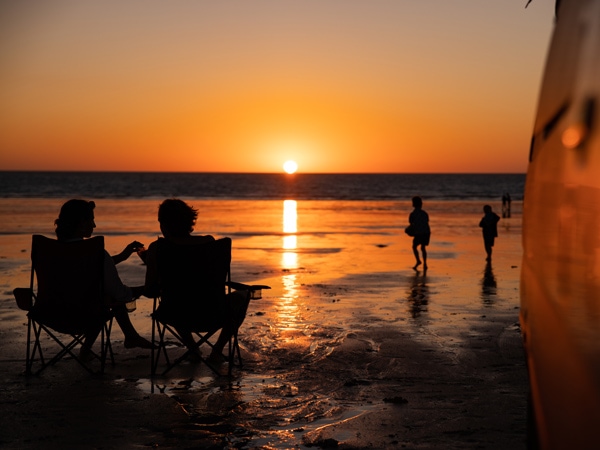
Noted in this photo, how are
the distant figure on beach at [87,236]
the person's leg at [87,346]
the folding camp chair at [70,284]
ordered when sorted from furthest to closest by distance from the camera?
the person's leg at [87,346]
the distant figure on beach at [87,236]
the folding camp chair at [70,284]

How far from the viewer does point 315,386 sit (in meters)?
6.41

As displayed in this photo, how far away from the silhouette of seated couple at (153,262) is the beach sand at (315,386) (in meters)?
0.31

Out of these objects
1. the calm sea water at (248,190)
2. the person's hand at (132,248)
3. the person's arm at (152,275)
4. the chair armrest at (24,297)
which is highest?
the person's hand at (132,248)

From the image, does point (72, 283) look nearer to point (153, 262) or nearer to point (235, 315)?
point (153, 262)

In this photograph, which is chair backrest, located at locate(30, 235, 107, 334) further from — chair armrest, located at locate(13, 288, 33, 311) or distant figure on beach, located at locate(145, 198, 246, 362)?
distant figure on beach, located at locate(145, 198, 246, 362)

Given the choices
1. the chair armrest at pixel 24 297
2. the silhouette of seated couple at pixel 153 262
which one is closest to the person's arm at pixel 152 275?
the silhouette of seated couple at pixel 153 262

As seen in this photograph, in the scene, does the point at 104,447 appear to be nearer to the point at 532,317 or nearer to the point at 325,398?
the point at 325,398

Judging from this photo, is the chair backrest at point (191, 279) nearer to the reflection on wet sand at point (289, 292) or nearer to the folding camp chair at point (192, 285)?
the folding camp chair at point (192, 285)

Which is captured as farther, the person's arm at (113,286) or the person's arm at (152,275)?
the person's arm at (113,286)

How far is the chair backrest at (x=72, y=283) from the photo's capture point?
6.60 m

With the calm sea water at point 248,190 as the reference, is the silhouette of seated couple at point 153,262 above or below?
above

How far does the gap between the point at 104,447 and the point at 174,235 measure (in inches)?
97.7

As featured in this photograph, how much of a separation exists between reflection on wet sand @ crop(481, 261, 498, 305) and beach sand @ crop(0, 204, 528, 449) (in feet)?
0.33

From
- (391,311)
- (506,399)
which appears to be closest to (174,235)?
(506,399)
